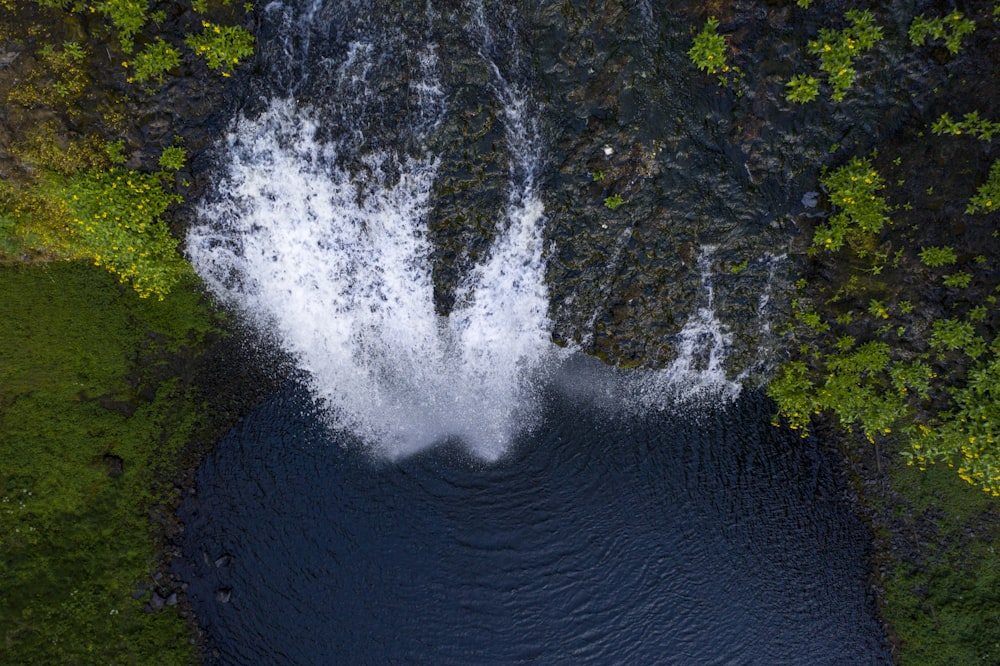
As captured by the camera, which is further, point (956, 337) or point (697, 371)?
point (697, 371)

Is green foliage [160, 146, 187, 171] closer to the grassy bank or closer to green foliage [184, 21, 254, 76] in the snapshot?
green foliage [184, 21, 254, 76]

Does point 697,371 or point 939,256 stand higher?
point 939,256

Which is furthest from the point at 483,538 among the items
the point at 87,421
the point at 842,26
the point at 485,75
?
the point at 842,26

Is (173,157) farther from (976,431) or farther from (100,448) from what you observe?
(976,431)

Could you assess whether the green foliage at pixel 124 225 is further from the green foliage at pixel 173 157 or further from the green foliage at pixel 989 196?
the green foliage at pixel 989 196

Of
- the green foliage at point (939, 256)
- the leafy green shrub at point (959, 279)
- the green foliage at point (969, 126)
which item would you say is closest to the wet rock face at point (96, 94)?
the green foliage at point (969, 126)

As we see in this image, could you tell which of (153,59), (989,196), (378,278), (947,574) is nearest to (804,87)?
(989,196)

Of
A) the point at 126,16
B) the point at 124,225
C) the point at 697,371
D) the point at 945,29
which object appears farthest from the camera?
the point at 697,371
